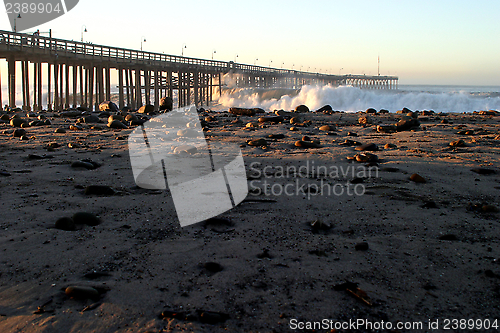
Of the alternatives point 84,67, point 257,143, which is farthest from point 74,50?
point 257,143

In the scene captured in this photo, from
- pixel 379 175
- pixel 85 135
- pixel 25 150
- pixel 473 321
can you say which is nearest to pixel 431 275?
pixel 473 321

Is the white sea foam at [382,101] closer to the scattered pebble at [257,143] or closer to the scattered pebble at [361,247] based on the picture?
the scattered pebble at [257,143]

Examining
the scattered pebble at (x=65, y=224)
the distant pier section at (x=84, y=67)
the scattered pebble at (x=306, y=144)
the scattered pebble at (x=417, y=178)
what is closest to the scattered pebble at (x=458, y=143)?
the scattered pebble at (x=306, y=144)

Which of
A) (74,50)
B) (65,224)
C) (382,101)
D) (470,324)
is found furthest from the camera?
(382,101)

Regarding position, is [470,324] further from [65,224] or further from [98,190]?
[98,190]

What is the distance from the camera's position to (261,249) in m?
3.59

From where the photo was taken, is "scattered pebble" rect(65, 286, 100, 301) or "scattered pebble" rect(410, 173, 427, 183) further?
"scattered pebble" rect(410, 173, 427, 183)

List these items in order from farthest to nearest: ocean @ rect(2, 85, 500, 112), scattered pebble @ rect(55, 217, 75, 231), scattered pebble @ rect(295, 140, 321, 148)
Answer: ocean @ rect(2, 85, 500, 112), scattered pebble @ rect(295, 140, 321, 148), scattered pebble @ rect(55, 217, 75, 231)

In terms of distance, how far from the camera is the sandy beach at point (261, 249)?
2.62 metres

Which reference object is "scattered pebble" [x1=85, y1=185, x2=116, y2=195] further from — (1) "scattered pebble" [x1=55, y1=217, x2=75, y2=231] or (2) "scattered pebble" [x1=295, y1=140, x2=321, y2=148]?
(2) "scattered pebble" [x1=295, y1=140, x2=321, y2=148]

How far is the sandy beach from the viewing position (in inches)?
103

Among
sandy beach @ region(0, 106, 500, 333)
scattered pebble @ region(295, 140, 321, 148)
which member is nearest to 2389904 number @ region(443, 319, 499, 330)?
sandy beach @ region(0, 106, 500, 333)

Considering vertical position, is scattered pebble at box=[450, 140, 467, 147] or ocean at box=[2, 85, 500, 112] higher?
ocean at box=[2, 85, 500, 112]

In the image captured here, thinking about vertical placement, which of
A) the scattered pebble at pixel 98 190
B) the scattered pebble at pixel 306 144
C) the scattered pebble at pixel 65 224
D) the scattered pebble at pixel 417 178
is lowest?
the scattered pebble at pixel 65 224
